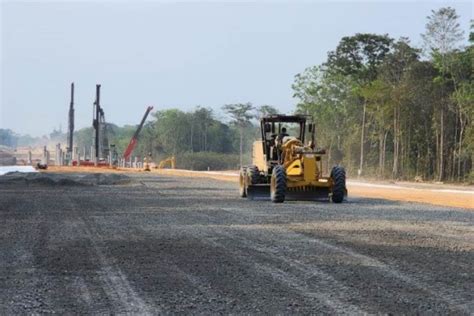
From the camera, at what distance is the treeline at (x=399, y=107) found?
55125 millimetres

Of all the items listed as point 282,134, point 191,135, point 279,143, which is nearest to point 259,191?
point 279,143

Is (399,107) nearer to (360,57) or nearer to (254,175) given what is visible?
(360,57)

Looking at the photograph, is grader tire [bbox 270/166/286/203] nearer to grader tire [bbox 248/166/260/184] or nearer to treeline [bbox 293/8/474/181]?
grader tire [bbox 248/166/260/184]

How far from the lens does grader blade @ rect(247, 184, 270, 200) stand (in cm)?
2512

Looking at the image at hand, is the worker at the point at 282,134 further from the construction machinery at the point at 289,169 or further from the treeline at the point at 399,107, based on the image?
the treeline at the point at 399,107

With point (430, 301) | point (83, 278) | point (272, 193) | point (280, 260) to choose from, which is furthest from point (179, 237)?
point (272, 193)

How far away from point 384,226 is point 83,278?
28.5 feet

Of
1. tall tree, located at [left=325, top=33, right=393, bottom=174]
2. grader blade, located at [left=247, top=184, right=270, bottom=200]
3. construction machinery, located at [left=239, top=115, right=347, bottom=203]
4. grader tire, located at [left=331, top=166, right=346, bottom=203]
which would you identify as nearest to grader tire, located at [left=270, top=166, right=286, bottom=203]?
construction machinery, located at [left=239, top=115, right=347, bottom=203]

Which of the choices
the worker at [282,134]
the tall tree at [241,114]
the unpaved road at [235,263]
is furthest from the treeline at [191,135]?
the unpaved road at [235,263]

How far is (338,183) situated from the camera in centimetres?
2372

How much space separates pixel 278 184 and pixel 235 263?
1294cm

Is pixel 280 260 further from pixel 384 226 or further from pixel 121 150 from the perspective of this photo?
pixel 121 150

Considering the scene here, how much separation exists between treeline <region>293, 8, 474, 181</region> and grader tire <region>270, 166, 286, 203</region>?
31.7 metres

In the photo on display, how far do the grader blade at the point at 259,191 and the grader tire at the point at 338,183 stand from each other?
2.35 meters
